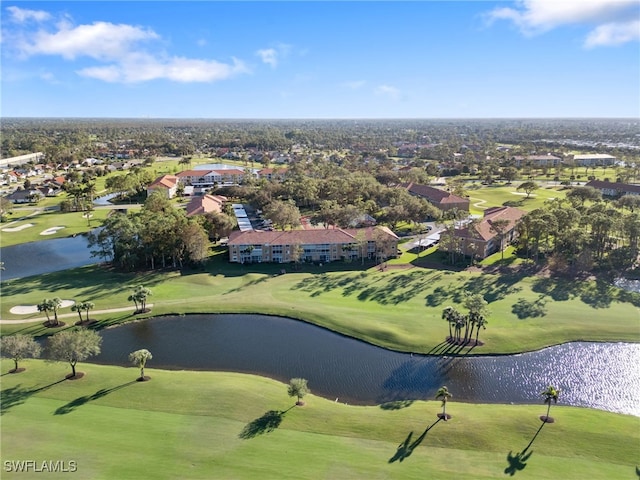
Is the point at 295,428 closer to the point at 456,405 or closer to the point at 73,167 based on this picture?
the point at 456,405

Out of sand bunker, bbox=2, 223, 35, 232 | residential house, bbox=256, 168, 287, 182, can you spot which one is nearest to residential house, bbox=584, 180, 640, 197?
residential house, bbox=256, 168, 287, 182

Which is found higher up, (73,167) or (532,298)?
(73,167)

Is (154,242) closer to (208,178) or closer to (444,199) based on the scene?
(444,199)

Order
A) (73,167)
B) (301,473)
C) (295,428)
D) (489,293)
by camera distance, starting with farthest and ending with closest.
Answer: (73,167)
(489,293)
(295,428)
(301,473)

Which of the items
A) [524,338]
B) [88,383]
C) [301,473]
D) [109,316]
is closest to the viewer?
[301,473]

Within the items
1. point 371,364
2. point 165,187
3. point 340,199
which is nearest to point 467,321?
point 371,364

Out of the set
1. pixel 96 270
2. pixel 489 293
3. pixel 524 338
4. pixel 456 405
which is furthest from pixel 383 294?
pixel 96 270
